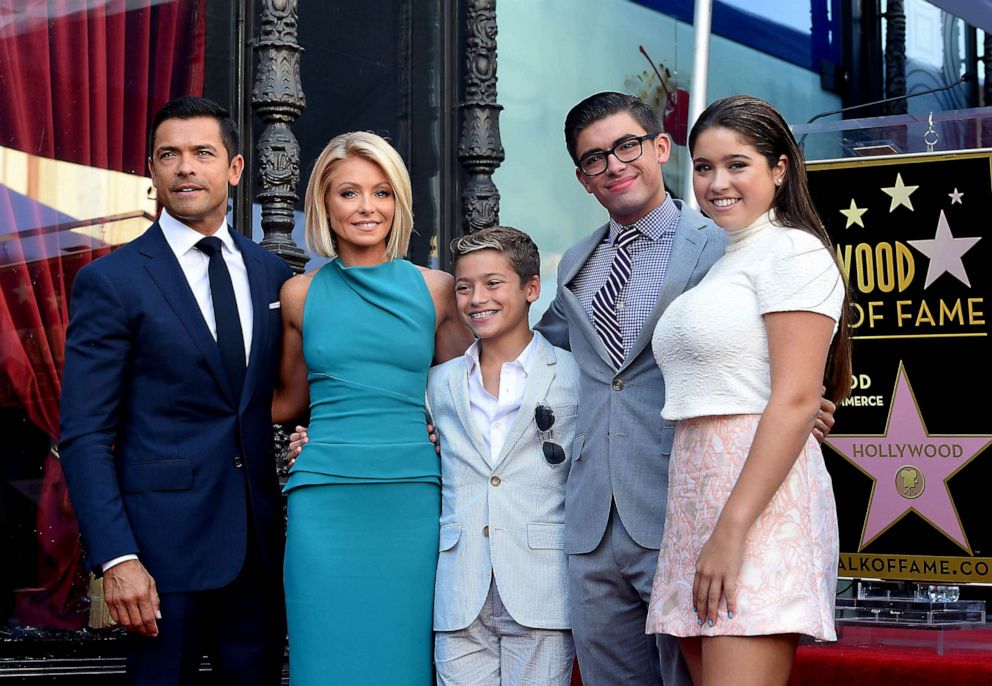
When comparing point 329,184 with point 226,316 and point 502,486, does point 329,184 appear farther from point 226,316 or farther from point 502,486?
point 502,486

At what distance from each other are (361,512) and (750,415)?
97 cm

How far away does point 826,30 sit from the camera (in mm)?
7641

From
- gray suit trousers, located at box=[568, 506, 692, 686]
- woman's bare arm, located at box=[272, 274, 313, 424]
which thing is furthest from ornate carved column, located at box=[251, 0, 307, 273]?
gray suit trousers, located at box=[568, 506, 692, 686]

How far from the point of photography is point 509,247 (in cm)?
306

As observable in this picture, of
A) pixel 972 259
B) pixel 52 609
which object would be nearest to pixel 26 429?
pixel 52 609

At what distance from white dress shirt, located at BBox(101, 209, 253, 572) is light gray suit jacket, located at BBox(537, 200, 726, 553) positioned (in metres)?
0.79

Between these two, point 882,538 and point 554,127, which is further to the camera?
point 554,127

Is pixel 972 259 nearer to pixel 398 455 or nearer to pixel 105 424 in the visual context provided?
pixel 398 455

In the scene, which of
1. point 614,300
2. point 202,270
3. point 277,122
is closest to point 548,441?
point 614,300

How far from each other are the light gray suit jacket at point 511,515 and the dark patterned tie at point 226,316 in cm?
50

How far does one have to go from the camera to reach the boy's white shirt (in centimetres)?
298

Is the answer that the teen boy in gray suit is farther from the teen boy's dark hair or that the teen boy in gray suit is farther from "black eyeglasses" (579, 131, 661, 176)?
the teen boy's dark hair

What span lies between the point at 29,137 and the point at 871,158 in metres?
2.70

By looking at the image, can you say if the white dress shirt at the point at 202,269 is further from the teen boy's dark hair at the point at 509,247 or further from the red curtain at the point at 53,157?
the red curtain at the point at 53,157
